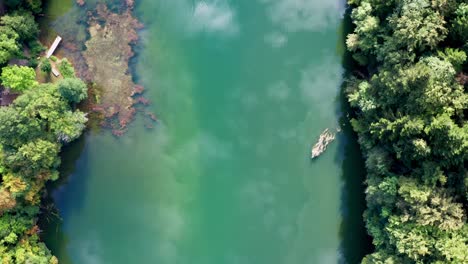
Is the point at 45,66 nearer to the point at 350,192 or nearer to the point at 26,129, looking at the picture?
the point at 26,129

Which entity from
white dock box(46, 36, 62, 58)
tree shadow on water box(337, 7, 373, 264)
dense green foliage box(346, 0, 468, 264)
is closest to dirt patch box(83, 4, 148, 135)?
white dock box(46, 36, 62, 58)

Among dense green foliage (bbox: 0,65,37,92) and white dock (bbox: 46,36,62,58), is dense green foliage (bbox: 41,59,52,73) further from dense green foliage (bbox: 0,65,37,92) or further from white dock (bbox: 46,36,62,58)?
dense green foliage (bbox: 0,65,37,92)

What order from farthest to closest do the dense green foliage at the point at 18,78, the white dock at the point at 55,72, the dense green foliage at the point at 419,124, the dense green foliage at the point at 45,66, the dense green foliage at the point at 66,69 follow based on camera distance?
the white dock at the point at 55,72
the dense green foliage at the point at 66,69
the dense green foliage at the point at 45,66
the dense green foliage at the point at 18,78
the dense green foliage at the point at 419,124

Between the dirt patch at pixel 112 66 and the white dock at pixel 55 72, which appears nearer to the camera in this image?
the white dock at pixel 55 72

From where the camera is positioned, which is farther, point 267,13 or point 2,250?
point 267,13

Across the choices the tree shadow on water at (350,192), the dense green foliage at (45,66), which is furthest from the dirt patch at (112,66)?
the tree shadow on water at (350,192)

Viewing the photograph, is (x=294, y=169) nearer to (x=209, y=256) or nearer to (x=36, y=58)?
(x=209, y=256)

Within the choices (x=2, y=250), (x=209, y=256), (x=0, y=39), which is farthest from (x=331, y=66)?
(x=2, y=250)

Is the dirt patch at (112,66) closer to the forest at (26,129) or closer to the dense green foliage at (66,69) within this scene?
the dense green foliage at (66,69)
